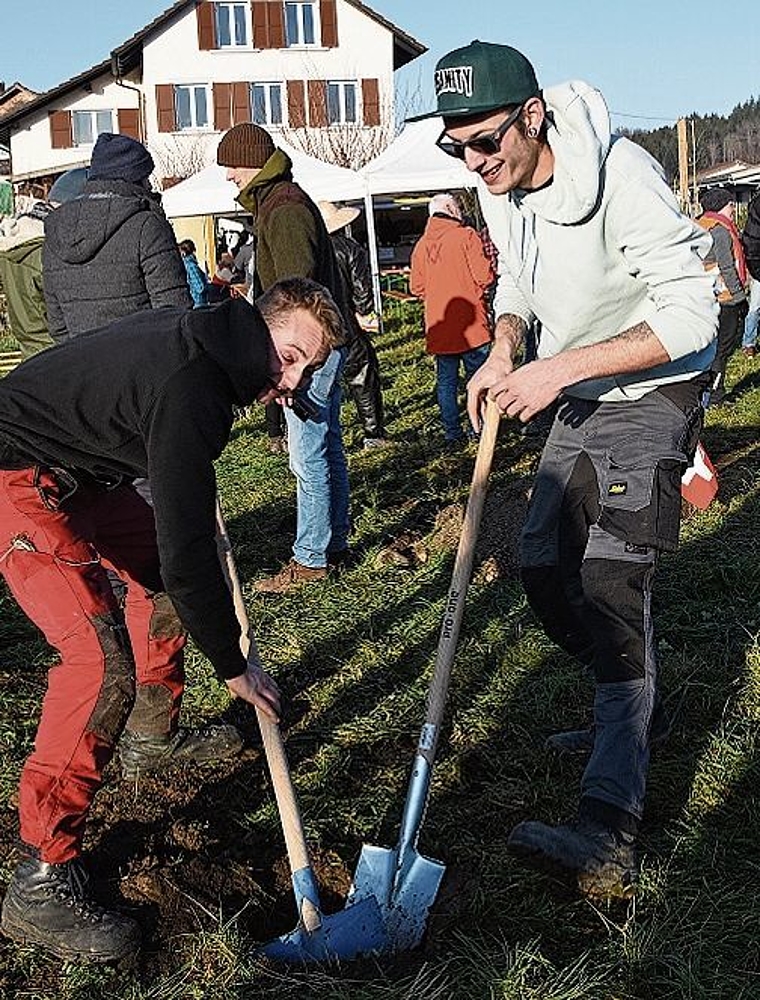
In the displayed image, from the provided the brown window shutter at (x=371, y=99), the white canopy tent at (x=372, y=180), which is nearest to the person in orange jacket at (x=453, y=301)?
the white canopy tent at (x=372, y=180)

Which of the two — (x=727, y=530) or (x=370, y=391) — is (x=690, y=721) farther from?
(x=370, y=391)

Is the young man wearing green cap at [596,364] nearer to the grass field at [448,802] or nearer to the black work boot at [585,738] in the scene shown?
the grass field at [448,802]

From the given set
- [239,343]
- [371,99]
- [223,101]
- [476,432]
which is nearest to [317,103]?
[371,99]

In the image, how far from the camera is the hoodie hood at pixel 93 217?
191 inches

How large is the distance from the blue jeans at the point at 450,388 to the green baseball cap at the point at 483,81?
250 inches

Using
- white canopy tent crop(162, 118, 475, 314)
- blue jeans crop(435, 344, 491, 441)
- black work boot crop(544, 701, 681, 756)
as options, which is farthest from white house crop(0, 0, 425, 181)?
black work boot crop(544, 701, 681, 756)

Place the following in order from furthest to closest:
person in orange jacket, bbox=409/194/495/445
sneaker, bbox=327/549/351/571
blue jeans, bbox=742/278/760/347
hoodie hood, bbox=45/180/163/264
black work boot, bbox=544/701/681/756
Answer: blue jeans, bbox=742/278/760/347
person in orange jacket, bbox=409/194/495/445
sneaker, bbox=327/549/351/571
hoodie hood, bbox=45/180/163/264
black work boot, bbox=544/701/681/756

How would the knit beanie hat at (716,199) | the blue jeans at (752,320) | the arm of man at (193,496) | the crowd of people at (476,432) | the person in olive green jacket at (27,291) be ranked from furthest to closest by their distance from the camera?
the blue jeans at (752,320) → the knit beanie hat at (716,199) → the person in olive green jacket at (27,291) → the crowd of people at (476,432) → the arm of man at (193,496)

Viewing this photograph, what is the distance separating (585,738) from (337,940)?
132cm

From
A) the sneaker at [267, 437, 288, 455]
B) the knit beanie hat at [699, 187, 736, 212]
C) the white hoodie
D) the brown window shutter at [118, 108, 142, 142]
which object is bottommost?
the sneaker at [267, 437, 288, 455]

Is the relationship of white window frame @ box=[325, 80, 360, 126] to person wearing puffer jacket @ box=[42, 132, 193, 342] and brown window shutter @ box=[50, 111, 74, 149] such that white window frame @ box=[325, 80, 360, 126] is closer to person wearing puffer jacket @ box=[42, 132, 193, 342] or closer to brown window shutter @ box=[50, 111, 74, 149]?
brown window shutter @ box=[50, 111, 74, 149]

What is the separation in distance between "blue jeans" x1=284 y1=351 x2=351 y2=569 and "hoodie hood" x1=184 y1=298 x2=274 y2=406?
3.15 metres

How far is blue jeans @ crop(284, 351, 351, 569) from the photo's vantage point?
Result: 20.3 feet

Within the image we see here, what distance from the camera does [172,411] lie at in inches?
110
